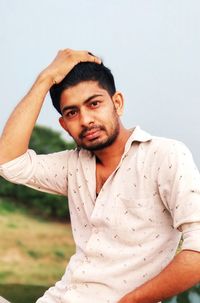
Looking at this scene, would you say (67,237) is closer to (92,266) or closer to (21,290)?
(21,290)

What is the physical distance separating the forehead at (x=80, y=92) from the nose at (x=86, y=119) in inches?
1.5

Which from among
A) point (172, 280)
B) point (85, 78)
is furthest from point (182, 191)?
point (85, 78)

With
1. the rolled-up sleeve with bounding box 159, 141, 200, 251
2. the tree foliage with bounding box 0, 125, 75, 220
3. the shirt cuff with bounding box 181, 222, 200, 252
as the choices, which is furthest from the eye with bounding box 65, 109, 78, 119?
the tree foliage with bounding box 0, 125, 75, 220

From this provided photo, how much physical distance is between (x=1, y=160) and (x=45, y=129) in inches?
146

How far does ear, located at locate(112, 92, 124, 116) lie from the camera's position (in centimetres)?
171

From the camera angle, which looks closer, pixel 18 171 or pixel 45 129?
pixel 18 171

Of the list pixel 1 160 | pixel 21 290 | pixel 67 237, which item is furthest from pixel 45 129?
pixel 1 160

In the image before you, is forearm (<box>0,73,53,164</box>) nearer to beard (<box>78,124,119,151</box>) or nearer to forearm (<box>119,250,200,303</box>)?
beard (<box>78,124,119,151</box>)

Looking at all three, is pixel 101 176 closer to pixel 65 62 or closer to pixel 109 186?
pixel 109 186

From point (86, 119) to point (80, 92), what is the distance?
80mm

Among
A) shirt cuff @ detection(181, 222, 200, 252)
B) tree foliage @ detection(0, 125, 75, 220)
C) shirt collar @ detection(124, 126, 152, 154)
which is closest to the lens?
shirt cuff @ detection(181, 222, 200, 252)

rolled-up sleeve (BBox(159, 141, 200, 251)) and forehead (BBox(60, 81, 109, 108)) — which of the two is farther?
forehead (BBox(60, 81, 109, 108))

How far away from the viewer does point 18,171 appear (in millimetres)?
→ 1790

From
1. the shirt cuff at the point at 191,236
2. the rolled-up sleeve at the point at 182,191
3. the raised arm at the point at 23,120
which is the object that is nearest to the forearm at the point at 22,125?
the raised arm at the point at 23,120
